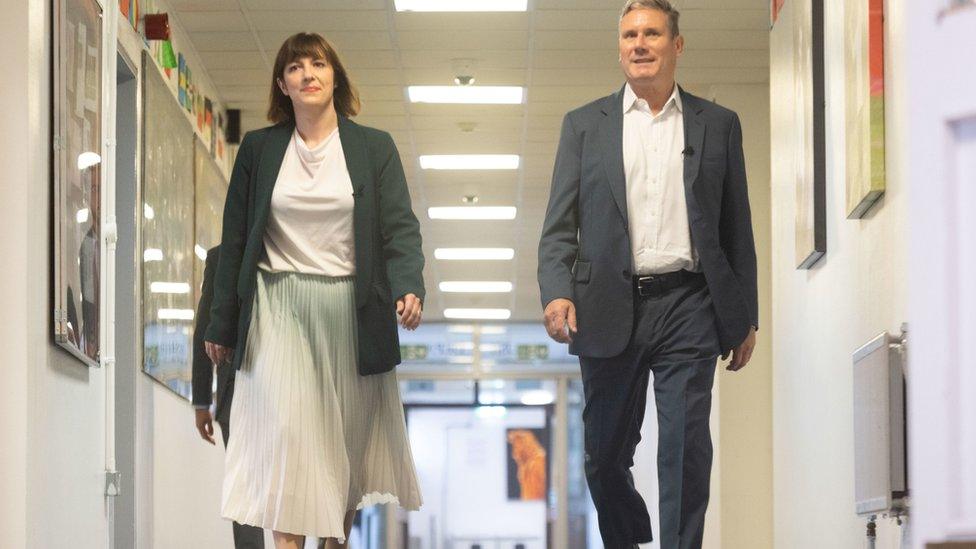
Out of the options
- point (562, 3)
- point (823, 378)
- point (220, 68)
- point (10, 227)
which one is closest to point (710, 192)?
point (823, 378)

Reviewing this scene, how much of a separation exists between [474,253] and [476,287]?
1973 mm

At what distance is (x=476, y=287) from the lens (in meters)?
18.9

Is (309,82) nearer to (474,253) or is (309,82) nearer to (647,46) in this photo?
(647,46)

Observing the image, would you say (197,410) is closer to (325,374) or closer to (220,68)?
(325,374)

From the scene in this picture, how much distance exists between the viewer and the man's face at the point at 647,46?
4547 mm


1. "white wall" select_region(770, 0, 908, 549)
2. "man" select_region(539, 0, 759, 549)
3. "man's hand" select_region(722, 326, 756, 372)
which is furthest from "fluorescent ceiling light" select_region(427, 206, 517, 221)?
"man's hand" select_region(722, 326, 756, 372)

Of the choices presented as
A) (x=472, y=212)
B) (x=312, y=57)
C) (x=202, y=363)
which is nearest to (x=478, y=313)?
(x=472, y=212)

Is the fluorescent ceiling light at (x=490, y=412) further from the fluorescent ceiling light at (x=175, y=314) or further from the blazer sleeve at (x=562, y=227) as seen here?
the blazer sleeve at (x=562, y=227)

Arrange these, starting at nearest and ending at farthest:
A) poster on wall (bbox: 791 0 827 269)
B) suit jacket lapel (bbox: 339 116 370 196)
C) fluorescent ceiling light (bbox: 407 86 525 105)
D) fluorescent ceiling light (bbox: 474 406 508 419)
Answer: suit jacket lapel (bbox: 339 116 370 196) < poster on wall (bbox: 791 0 827 269) < fluorescent ceiling light (bbox: 407 86 525 105) < fluorescent ceiling light (bbox: 474 406 508 419)

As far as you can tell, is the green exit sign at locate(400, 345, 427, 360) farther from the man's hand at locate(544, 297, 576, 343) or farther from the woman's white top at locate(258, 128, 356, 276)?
the man's hand at locate(544, 297, 576, 343)

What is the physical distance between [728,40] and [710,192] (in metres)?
5.52

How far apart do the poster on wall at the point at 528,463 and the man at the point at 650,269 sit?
57.5ft

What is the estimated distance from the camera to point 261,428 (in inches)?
175

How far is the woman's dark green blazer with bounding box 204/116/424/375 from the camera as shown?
4.53 m
